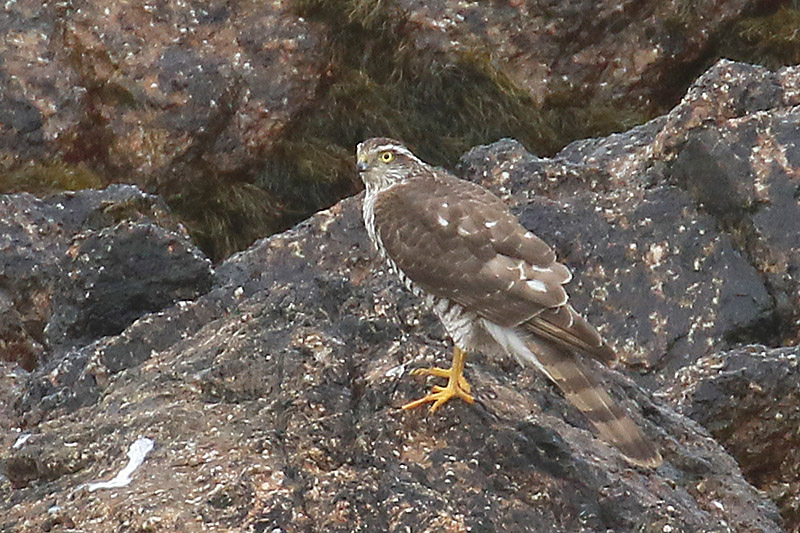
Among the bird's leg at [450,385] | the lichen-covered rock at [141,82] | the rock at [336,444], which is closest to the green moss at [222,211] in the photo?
the lichen-covered rock at [141,82]

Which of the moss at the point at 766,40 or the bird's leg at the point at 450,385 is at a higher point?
the moss at the point at 766,40

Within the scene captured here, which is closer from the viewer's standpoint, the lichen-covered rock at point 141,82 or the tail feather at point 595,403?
the tail feather at point 595,403

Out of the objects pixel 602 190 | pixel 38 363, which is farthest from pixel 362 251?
pixel 38 363

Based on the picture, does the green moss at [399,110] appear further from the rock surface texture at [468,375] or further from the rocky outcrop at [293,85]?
the rock surface texture at [468,375]

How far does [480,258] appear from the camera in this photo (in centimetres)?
652

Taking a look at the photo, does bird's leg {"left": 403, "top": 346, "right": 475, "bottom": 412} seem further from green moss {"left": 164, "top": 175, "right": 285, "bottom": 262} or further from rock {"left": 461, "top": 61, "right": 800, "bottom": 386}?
green moss {"left": 164, "top": 175, "right": 285, "bottom": 262}

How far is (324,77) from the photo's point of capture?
11.6 meters

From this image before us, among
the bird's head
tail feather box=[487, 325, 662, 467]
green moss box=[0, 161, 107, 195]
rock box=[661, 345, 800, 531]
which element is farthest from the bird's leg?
green moss box=[0, 161, 107, 195]

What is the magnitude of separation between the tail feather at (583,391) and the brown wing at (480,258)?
0.08m

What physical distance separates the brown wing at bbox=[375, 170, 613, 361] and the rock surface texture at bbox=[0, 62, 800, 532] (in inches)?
13.5

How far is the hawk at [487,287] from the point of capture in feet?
19.4

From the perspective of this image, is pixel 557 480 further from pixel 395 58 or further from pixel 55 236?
pixel 395 58

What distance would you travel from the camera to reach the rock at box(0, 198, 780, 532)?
209 inches

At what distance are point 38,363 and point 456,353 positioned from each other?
11.7 feet
